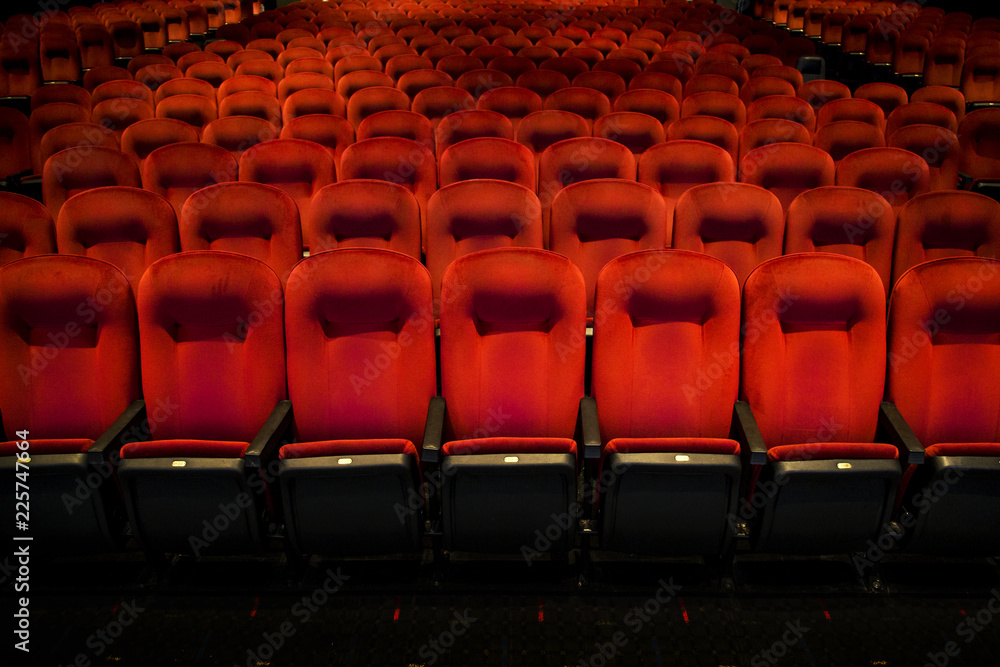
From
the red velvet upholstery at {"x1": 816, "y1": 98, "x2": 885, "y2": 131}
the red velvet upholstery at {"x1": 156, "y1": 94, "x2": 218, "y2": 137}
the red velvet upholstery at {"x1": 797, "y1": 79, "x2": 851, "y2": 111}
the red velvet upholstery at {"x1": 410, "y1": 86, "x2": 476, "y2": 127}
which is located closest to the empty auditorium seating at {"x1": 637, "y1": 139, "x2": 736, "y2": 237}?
the red velvet upholstery at {"x1": 816, "y1": 98, "x2": 885, "y2": 131}

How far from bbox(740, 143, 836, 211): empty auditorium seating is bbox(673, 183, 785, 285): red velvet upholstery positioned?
0.75 ft

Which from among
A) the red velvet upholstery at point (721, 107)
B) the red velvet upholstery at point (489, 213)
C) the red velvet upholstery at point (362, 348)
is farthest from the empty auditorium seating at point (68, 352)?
the red velvet upholstery at point (721, 107)

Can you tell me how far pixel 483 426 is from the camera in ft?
2.61

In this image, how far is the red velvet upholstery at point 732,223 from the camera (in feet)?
3.38

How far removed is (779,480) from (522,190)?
571 mm

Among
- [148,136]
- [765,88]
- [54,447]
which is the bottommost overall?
[54,447]

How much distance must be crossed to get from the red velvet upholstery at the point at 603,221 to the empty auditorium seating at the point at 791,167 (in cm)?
34

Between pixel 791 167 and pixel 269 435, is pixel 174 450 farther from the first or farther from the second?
pixel 791 167

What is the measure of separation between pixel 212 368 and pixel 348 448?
22 centimetres

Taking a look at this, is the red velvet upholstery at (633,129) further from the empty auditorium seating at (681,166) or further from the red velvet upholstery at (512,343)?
the red velvet upholstery at (512,343)

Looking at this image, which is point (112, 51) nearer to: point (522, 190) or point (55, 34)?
point (55, 34)

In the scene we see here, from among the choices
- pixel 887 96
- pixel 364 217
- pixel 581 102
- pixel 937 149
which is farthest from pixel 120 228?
pixel 887 96

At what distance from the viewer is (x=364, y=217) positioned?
104 centimetres

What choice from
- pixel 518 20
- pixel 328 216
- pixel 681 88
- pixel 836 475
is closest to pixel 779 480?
pixel 836 475
